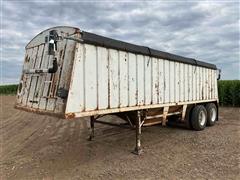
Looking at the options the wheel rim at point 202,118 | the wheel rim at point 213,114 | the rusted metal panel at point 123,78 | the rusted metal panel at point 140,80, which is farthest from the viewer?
the wheel rim at point 213,114

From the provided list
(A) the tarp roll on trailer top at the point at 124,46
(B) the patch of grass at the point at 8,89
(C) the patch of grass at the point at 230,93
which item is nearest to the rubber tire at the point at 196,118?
(A) the tarp roll on trailer top at the point at 124,46

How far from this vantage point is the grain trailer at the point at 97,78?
6094 mm

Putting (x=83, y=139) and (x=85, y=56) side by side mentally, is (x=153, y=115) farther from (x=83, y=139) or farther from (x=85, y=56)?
(x=85, y=56)

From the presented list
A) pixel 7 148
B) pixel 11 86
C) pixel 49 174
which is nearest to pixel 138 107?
pixel 49 174

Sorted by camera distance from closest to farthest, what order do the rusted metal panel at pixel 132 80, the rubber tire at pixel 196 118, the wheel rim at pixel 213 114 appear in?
the rusted metal panel at pixel 132 80 < the rubber tire at pixel 196 118 < the wheel rim at pixel 213 114

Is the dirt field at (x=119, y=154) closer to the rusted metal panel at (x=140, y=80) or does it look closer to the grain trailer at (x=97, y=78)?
the grain trailer at (x=97, y=78)

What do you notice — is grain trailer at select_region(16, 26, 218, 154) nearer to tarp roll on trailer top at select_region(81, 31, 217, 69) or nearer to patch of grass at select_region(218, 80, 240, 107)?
tarp roll on trailer top at select_region(81, 31, 217, 69)

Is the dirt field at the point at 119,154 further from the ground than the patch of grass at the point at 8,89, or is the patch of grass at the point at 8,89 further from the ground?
the patch of grass at the point at 8,89

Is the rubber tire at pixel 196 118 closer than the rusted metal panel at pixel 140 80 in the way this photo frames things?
No

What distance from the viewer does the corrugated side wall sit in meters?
6.15

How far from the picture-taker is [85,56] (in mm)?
6242

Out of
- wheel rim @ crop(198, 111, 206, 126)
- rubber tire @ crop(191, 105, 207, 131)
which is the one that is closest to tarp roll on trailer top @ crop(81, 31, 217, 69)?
rubber tire @ crop(191, 105, 207, 131)

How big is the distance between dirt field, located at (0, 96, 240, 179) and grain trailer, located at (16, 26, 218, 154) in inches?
33.5

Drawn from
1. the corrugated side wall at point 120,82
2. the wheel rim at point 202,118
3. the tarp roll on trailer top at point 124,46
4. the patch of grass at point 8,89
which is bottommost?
the wheel rim at point 202,118
